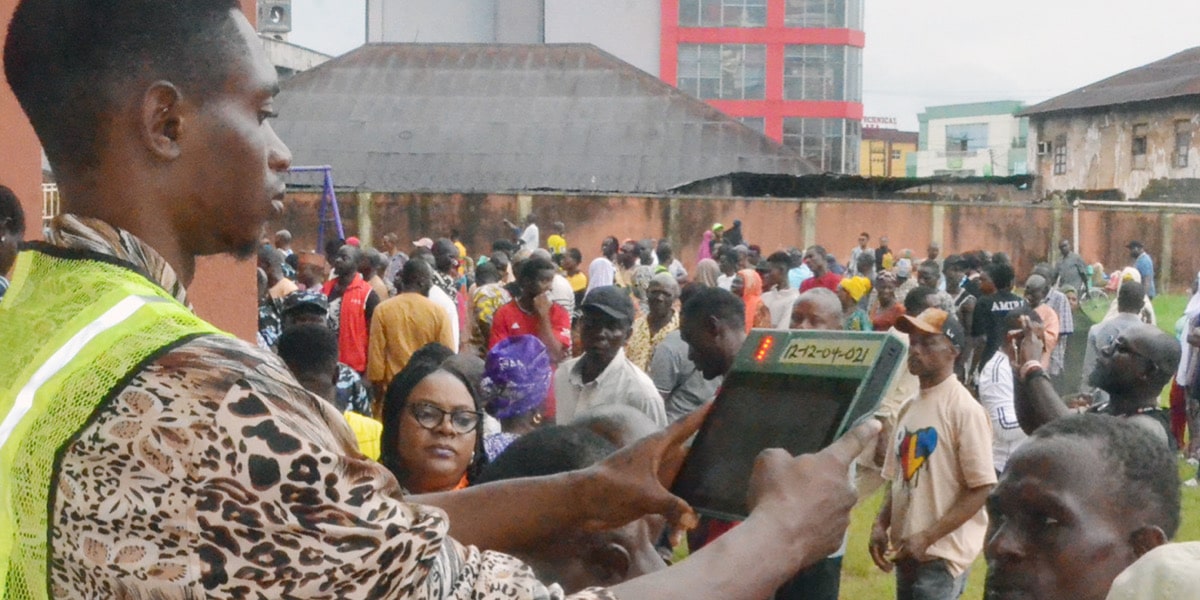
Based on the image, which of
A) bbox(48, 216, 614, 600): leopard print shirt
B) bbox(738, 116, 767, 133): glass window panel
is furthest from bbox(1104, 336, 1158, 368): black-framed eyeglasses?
bbox(738, 116, 767, 133): glass window panel

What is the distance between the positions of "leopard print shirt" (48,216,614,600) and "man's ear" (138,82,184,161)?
29 cm

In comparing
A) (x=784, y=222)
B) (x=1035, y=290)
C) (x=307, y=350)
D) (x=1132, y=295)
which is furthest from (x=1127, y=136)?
(x=307, y=350)

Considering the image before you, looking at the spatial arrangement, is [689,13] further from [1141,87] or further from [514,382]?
[514,382]

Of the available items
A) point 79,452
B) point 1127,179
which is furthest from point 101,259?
point 1127,179

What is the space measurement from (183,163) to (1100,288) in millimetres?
26176

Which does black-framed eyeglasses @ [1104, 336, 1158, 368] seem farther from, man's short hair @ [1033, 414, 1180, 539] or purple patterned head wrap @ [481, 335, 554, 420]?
purple patterned head wrap @ [481, 335, 554, 420]

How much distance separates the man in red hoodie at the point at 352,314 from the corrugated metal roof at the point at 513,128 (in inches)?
885

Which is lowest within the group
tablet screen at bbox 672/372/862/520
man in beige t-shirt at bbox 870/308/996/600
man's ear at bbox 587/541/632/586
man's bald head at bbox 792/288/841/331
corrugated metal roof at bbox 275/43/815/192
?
man in beige t-shirt at bbox 870/308/996/600

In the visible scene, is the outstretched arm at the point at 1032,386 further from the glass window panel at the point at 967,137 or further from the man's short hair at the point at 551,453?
the glass window panel at the point at 967,137

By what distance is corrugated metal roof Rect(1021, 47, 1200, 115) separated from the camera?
40.3m

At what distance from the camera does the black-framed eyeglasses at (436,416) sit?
4.39 m

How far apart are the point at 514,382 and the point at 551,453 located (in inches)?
132

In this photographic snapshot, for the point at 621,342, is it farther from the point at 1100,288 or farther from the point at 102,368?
the point at 1100,288

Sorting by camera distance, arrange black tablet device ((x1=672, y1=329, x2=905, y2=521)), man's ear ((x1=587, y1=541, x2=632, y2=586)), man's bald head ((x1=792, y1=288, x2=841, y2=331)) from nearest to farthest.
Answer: black tablet device ((x1=672, y1=329, x2=905, y2=521)), man's ear ((x1=587, y1=541, x2=632, y2=586)), man's bald head ((x1=792, y1=288, x2=841, y2=331))
